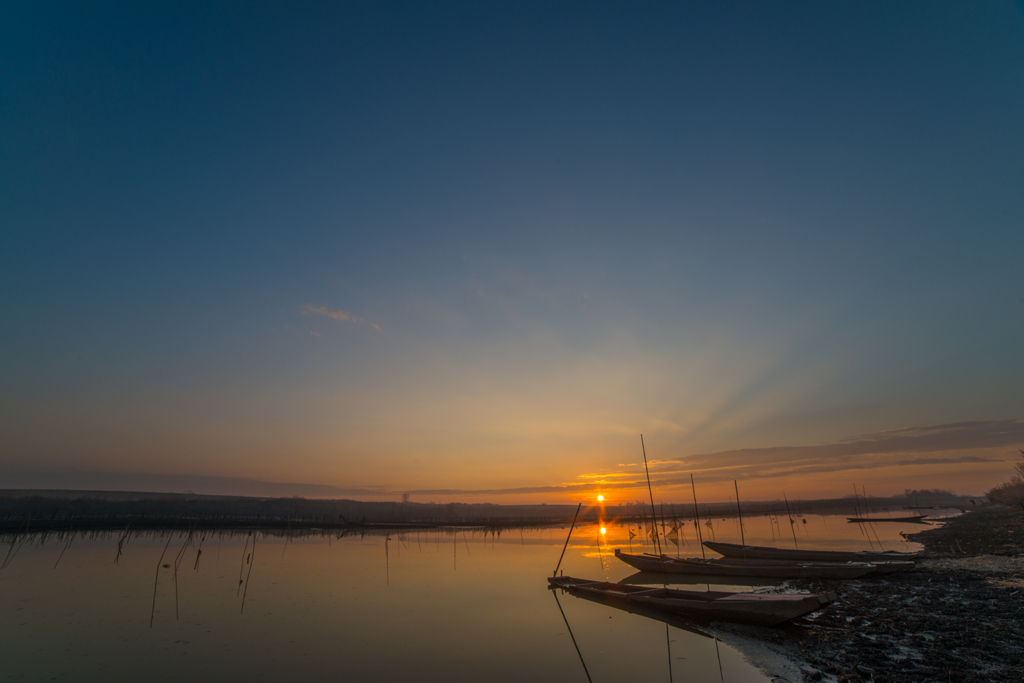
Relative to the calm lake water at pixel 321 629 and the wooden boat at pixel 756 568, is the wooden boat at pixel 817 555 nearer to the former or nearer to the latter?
the wooden boat at pixel 756 568

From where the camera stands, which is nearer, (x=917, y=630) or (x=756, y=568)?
A: (x=917, y=630)

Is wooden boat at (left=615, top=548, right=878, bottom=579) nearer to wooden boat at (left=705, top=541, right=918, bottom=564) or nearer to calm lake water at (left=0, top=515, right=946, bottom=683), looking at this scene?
calm lake water at (left=0, top=515, right=946, bottom=683)

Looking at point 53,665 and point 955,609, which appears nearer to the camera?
point 53,665

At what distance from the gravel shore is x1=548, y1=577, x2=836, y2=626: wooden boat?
18.5 inches

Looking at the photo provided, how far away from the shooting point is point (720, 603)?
14844 millimetres

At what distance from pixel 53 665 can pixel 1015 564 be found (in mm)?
35890

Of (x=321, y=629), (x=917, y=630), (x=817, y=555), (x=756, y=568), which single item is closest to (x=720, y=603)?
(x=917, y=630)

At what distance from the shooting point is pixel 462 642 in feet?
42.0

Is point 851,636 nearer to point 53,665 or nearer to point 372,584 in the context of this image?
point 372,584

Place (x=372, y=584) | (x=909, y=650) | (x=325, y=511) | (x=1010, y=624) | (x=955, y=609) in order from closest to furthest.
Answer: (x=909, y=650) → (x=1010, y=624) → (x=955, y=609) → (x=372, y=584) → (x=325, y=511)

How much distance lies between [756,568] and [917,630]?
11.2 m

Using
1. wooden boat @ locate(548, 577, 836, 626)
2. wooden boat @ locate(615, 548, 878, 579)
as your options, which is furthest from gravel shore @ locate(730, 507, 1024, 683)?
wooden boat @ locate(615, 548, 878, 579)

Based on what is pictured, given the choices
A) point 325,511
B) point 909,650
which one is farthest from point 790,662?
point 325,511

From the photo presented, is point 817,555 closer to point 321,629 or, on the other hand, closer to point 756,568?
point 756,568
